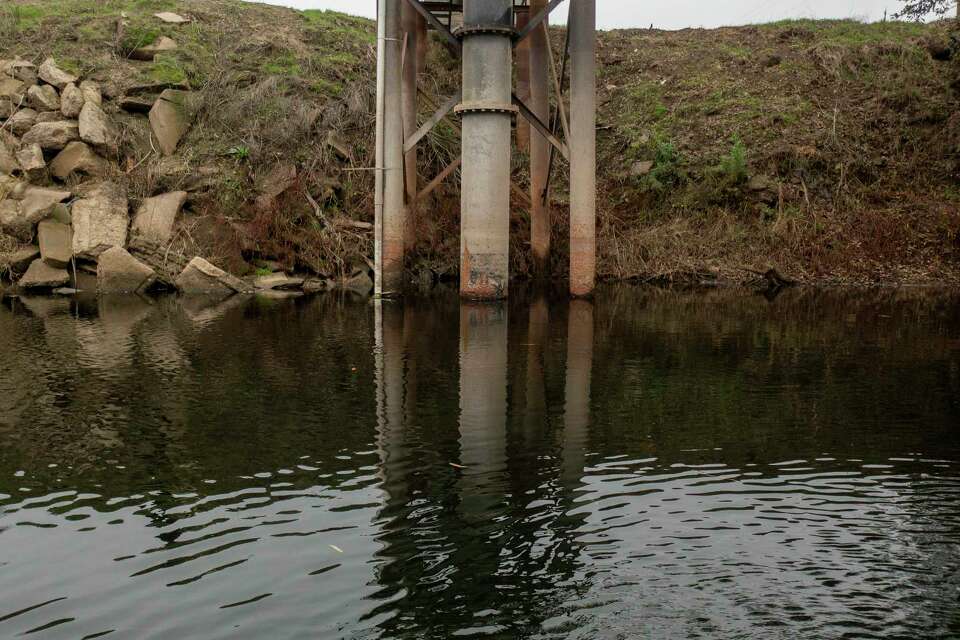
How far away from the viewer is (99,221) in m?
18.5

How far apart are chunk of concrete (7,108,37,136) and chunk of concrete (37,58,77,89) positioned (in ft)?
3.84

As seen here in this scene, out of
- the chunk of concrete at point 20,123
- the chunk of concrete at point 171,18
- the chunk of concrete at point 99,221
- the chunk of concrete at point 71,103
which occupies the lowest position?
the chunk of concrete at point 99,221

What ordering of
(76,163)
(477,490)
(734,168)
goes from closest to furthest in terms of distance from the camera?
1. (477,490)
2. (76,163)
3. (734,168)

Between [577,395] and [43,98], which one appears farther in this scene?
[43,98]

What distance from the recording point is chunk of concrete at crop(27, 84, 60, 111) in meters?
20.8

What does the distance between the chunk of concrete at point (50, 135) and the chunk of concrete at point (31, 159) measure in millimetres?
151

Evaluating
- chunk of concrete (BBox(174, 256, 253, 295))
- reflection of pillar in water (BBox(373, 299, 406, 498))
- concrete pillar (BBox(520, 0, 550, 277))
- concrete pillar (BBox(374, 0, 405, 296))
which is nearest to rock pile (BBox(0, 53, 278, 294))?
chunk of concrete (BBox(174, 256, 253, 295))

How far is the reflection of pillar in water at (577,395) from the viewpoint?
247 inches

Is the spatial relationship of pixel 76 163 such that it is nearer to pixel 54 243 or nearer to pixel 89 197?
pixel 89 197

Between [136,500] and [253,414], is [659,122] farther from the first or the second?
[136,500]

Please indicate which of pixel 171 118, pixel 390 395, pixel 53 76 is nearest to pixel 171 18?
pixel 53 76

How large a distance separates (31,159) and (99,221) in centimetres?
254

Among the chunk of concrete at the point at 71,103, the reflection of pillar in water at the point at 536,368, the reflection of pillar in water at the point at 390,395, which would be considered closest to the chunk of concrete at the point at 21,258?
the chunk of concrete at the point at 71,103

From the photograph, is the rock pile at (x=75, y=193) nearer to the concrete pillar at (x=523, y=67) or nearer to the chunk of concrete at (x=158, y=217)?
the chunk of concrete at (x=158, y=217)
